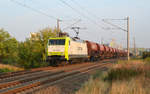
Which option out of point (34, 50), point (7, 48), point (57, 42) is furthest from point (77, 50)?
point (7, 48)

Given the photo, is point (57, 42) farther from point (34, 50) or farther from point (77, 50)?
point (34, 50)

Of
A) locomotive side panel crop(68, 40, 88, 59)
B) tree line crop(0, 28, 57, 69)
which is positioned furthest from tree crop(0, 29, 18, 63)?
locomotive side panel crop(68, 40, 88, 59)

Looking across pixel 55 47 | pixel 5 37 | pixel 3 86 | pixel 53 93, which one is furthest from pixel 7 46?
pixel 53 93

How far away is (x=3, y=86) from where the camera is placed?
942 centimetres

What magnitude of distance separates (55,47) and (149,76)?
1181 centimetres

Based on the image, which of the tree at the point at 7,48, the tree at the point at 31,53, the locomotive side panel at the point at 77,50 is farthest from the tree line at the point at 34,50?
the tree at the point at 7,48

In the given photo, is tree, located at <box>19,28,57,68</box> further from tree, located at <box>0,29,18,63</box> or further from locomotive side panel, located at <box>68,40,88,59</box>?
tree, located at <box>0,29,18,63</box>

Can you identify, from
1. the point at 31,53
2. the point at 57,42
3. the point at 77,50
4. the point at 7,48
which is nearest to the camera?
the point at 57,42

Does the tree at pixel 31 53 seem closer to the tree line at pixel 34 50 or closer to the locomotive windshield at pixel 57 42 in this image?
the tree line at pixel 34 50

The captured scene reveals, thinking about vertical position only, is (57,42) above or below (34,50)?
above

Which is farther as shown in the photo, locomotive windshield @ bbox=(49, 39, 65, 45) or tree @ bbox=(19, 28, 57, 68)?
tree @ bbox=(19, 28, 57, 68)

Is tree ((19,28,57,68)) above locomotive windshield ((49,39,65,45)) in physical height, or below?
below

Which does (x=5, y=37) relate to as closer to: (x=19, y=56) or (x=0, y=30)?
(x=0, y=30)

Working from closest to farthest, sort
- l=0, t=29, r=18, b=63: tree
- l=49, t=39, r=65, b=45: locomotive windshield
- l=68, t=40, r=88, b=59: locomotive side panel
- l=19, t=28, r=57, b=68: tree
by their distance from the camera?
l=49, t=39, r=65, b=45: locomotive windshield → l=68, t=40, r=88, b=59: locomotive side panel → l=19, t=28, r=57, b=68: tree → l=0, t=29, r=18, b=63: tree
